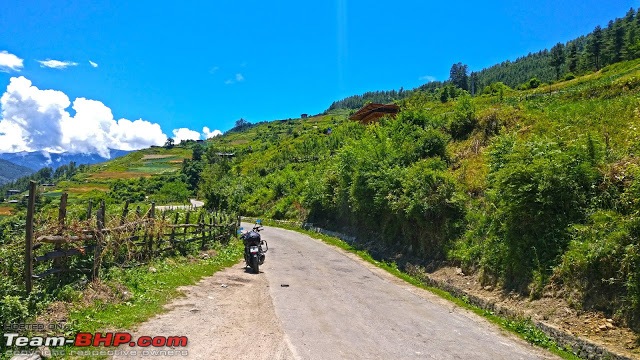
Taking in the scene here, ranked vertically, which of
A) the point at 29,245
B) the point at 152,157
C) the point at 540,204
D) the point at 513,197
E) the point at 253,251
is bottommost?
the point at 253,251

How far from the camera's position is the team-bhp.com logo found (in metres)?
5.95

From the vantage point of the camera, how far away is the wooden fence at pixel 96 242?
25.9ft

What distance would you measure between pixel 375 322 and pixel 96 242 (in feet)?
23.6

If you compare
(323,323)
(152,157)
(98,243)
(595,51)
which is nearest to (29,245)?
(98,243)

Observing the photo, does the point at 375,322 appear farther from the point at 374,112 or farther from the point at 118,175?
the point at 118,175

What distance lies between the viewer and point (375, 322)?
30.1 ft

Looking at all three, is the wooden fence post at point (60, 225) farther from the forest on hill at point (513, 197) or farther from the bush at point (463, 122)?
the bush at point (463, 122)

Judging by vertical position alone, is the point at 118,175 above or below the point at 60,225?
above

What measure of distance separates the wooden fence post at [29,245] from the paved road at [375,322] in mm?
5043

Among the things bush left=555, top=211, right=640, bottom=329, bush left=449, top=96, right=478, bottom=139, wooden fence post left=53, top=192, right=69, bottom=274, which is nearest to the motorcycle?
wooden fence post left=53, top=192, right=69, bottom=274

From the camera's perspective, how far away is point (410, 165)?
22.2 metres

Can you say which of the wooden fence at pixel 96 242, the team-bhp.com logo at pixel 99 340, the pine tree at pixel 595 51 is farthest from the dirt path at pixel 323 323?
the pine tree at pixel 595 51

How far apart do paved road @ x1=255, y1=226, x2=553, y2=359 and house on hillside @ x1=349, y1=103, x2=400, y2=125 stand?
4697cm

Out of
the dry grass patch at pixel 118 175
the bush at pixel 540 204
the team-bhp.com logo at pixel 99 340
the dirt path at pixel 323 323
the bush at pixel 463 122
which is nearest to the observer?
the team-bhp.com logo at pixel 99 340
